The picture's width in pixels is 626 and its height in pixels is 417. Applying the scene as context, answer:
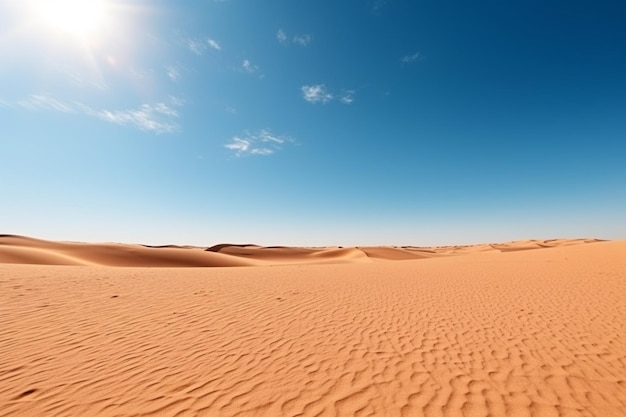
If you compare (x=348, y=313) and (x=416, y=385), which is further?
(x=348, y=313)

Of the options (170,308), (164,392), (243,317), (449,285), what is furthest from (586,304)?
(170,308)

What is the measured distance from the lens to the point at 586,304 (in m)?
9.53

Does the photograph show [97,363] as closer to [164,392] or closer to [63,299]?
[164,392]

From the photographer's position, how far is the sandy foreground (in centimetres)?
412

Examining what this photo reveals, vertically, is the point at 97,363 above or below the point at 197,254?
below

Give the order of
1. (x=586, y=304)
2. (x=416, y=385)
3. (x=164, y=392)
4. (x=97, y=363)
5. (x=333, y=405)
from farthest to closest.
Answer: (x=586, y=304)
(x=97, y=363)
(x=416, y=385)
(x=164, y=392)
(x=333, y=405)

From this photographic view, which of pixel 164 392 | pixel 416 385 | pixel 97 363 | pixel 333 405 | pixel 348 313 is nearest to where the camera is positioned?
pixel 333 405

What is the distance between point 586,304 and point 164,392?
12.8 metres

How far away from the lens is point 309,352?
19.2ft

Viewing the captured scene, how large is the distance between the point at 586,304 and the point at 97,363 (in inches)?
555

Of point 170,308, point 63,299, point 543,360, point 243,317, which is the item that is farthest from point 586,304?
point 63,299

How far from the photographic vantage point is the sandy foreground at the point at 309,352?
4117mm

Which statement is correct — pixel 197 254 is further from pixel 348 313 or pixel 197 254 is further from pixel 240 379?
pixel 240 379

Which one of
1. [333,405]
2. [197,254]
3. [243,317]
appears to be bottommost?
[333,405]
